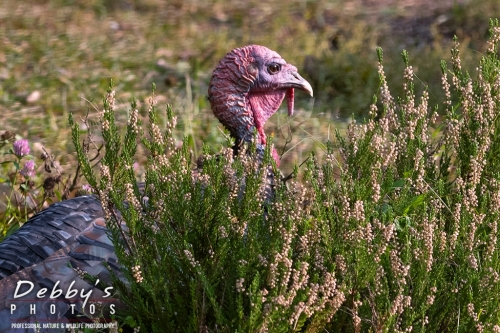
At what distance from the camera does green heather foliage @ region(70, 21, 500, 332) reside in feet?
8.38

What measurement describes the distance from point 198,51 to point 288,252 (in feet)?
17.0

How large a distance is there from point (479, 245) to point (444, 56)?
3.97 m

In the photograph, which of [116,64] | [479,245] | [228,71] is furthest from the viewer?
[116,64]

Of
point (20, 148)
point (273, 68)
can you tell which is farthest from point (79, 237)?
point (273, 68)

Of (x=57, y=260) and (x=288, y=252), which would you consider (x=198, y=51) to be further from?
(x=288, y=252)

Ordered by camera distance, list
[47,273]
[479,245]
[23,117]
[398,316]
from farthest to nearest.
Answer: [23,117] < [47,273] < [479,245] < [398,316]

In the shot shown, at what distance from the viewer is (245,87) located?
4066mm

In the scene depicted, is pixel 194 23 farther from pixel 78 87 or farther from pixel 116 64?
pixel 78 87

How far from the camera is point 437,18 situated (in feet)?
27.4

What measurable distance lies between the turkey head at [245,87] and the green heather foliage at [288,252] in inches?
43.4

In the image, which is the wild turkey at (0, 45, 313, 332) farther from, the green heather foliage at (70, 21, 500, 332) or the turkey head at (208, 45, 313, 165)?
the green heather foliage at (70, 21, 500, 332)

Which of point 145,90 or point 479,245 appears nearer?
point 479,245

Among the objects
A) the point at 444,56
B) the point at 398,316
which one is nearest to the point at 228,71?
the point at 398,316

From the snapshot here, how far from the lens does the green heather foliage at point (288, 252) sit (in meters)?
2.55
